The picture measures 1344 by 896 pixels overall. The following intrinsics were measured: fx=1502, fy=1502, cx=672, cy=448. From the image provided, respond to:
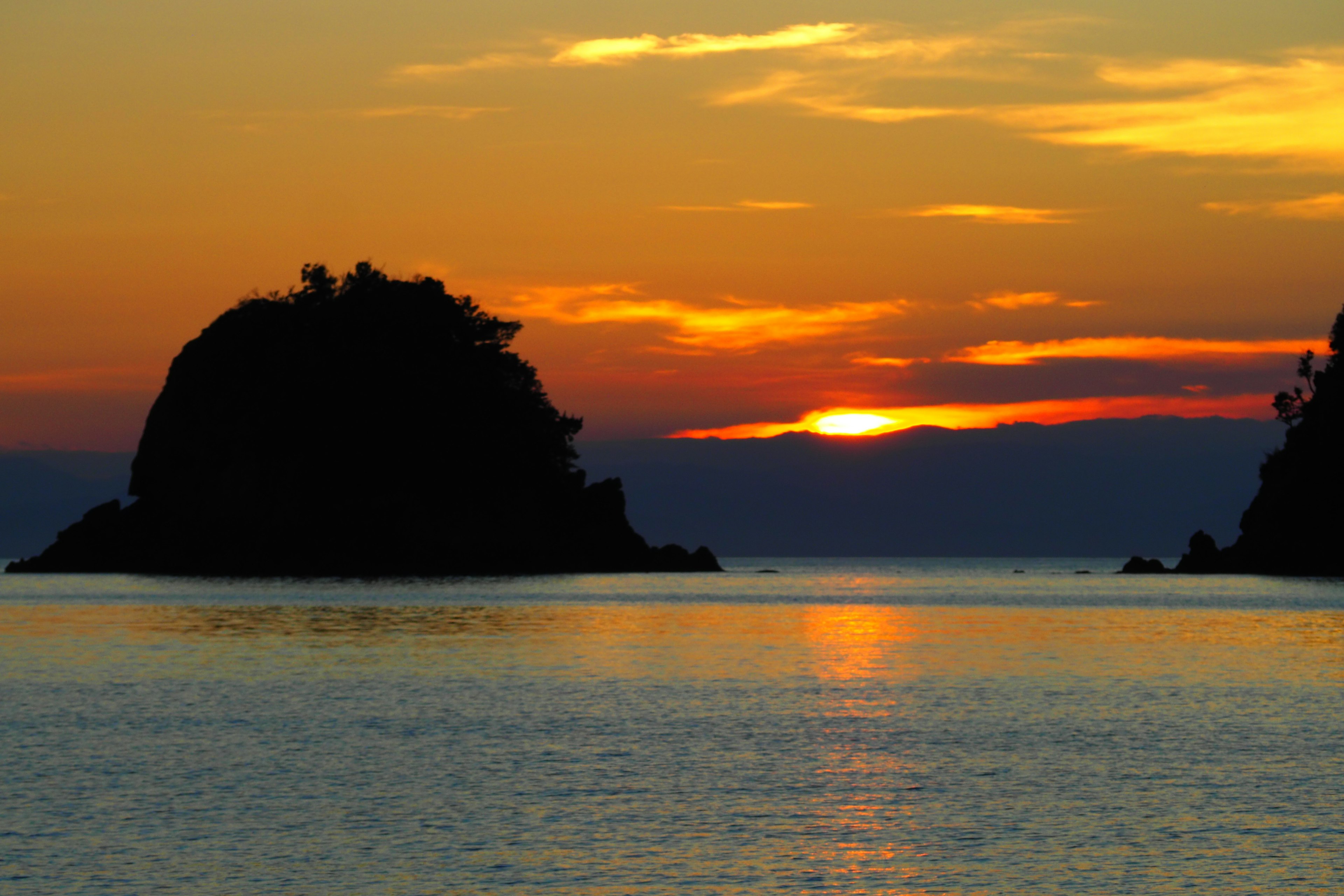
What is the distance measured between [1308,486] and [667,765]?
144m

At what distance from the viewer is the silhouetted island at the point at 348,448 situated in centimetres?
18975

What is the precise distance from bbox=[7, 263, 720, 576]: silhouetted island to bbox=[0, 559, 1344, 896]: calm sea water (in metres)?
113

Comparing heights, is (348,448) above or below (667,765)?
above

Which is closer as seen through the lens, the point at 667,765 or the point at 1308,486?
the point at 667,765

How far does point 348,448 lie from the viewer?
19200 cm

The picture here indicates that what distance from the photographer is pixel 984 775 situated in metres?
32.1

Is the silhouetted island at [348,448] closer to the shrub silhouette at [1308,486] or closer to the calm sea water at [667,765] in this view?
the shrub silhouette at [1308,486]

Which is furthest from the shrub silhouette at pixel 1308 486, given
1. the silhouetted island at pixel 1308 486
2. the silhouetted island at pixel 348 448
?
the silhouetted island at pixel 348 448

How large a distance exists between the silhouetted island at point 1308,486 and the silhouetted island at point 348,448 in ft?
273

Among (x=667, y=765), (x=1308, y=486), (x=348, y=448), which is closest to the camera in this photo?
(x=667, y=765)

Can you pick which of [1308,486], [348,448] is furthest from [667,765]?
[348,448]

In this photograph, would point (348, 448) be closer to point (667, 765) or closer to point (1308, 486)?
point (1308, 486)

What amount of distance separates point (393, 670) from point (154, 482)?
146900 millimetres

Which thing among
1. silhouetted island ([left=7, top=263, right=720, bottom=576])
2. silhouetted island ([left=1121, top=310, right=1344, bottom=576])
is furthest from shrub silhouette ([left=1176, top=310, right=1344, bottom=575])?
silhouetted island ([left=7, top=263, right=720, bottom=576])
